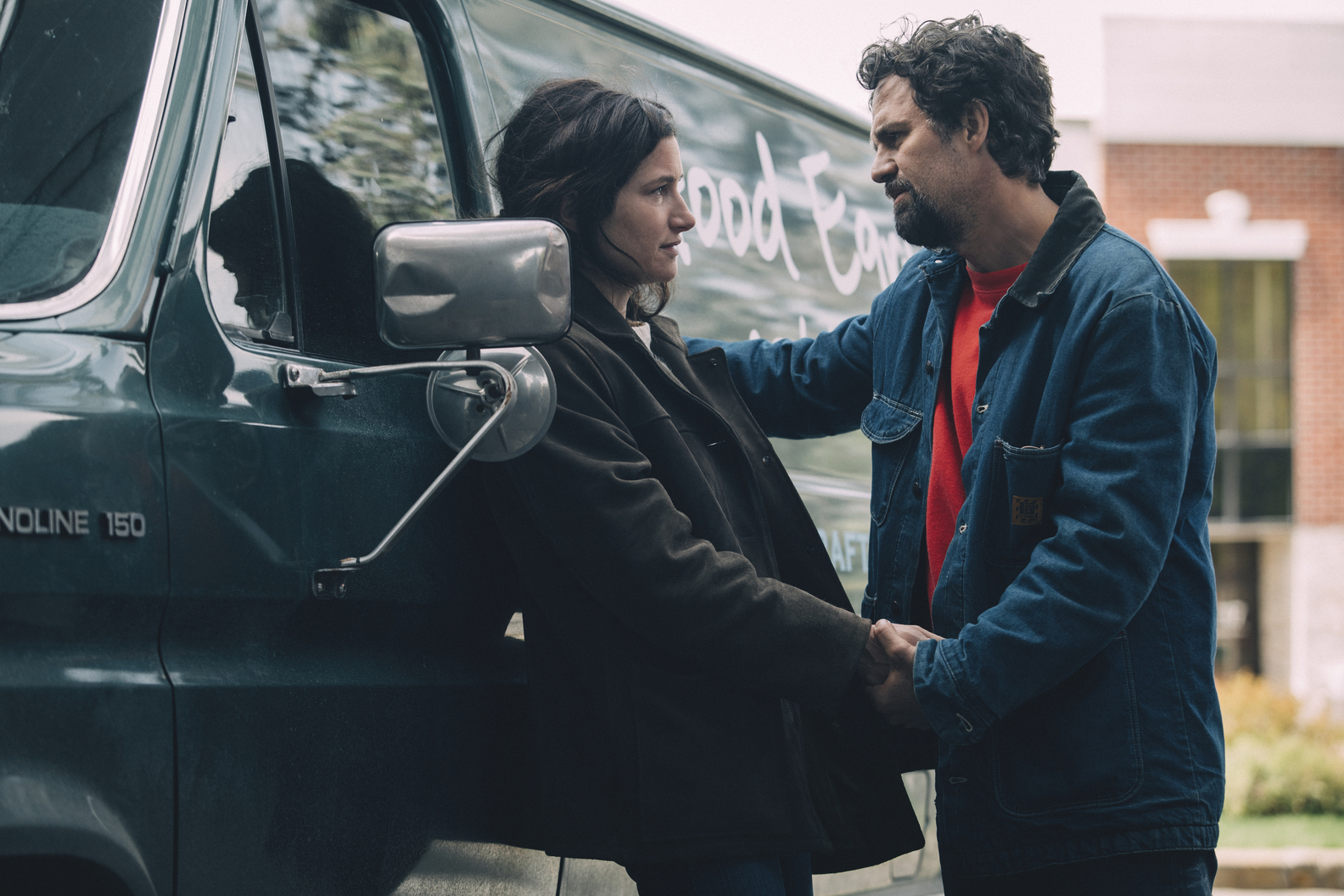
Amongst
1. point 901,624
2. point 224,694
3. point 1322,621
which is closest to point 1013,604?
point 901,624

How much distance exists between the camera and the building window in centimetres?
1501

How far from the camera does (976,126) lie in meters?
2.44

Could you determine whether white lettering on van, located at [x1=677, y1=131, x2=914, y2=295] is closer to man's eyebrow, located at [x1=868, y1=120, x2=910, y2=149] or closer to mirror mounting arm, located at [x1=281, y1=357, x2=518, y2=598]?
man's eyebrow, located at [x1=868, y1=120, x2=910, y2=149]

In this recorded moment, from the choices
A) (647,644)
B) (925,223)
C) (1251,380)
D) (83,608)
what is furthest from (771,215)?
(1251,380)

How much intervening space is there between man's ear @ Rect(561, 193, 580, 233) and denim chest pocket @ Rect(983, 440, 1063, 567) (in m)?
0.83

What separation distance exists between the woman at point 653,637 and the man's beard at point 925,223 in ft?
1.84

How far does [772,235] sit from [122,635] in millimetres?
2190

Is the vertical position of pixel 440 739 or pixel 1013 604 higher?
pixel 1013 604

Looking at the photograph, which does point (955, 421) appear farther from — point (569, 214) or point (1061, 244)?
point (569, 214)

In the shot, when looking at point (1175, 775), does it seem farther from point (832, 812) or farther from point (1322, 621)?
point (1322, 621)

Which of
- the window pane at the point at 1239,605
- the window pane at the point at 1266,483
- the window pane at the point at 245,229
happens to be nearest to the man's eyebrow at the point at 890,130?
the window pane at the point at 245,229

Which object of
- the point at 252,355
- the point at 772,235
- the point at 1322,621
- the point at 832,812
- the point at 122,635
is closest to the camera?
the point at 122,635

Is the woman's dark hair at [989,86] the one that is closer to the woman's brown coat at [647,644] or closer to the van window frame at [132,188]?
the woman's brown coat at [647,644]

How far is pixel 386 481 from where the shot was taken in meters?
1.94
